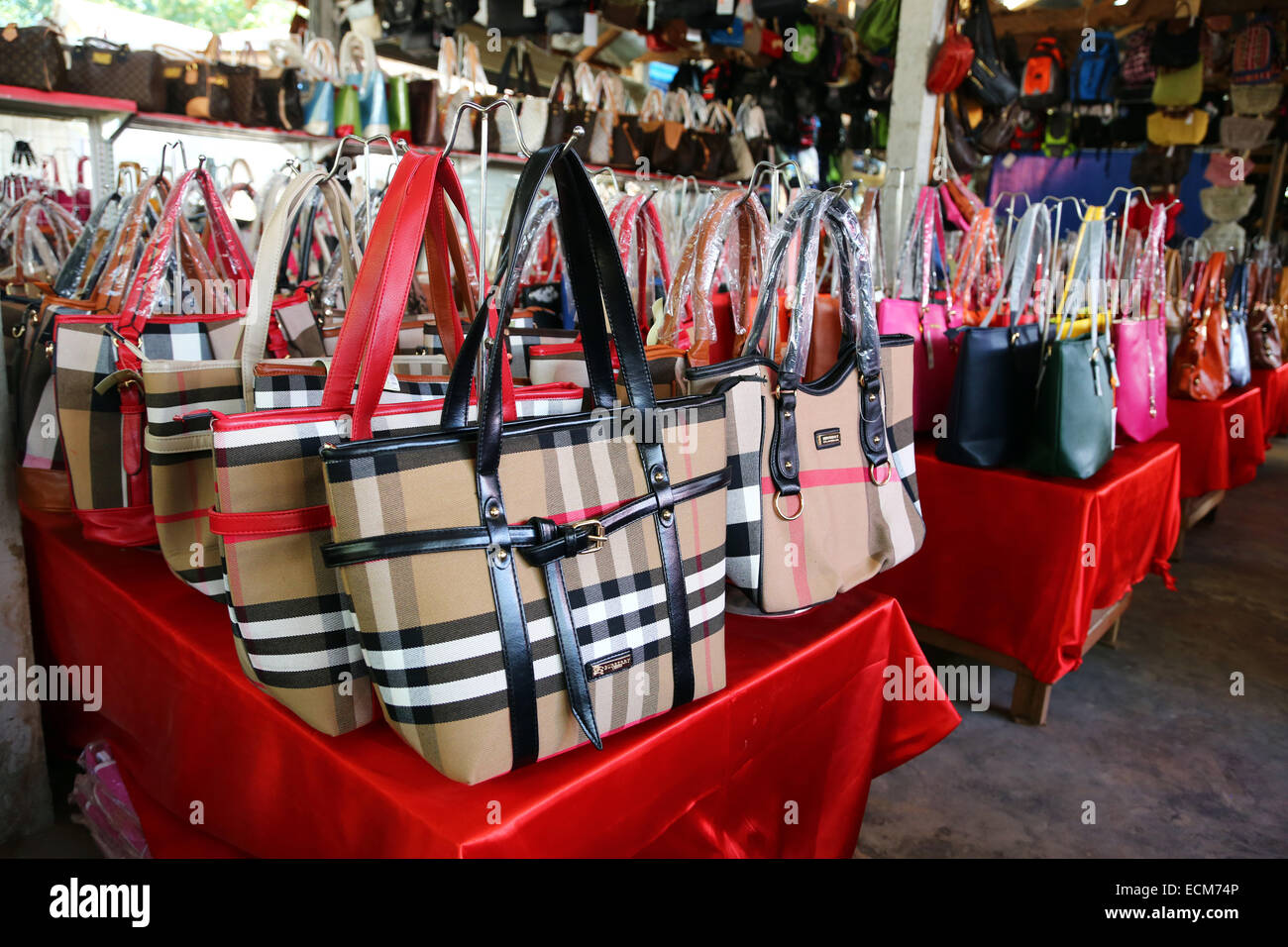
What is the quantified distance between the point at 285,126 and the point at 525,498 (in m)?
5.32

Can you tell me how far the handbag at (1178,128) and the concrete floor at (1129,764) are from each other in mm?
5873

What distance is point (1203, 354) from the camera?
13.2 feet

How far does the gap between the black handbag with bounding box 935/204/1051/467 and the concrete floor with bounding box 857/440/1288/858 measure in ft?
3.24

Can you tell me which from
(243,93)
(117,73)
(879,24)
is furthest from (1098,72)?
(117,73)

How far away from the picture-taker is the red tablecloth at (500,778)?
99 cm

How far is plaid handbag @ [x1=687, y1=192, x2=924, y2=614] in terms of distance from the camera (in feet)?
4.16

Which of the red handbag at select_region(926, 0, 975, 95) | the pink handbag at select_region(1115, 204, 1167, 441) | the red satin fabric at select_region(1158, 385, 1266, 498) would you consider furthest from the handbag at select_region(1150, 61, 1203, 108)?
the pink handbag at select_region(1115, 204, 1167, 441)

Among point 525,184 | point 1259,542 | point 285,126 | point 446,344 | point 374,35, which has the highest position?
point 374,35

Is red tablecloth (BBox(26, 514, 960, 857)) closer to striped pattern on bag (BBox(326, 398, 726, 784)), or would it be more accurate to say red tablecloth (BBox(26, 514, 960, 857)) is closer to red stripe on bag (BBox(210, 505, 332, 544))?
striped pattern on bag (BBox(326, 398, 726, 784))

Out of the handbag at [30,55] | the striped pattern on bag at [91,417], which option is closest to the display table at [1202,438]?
the striped pattern on bag at [91,417]

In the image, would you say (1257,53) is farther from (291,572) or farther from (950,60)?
(291,572)

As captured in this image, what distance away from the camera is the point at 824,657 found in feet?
4.60
